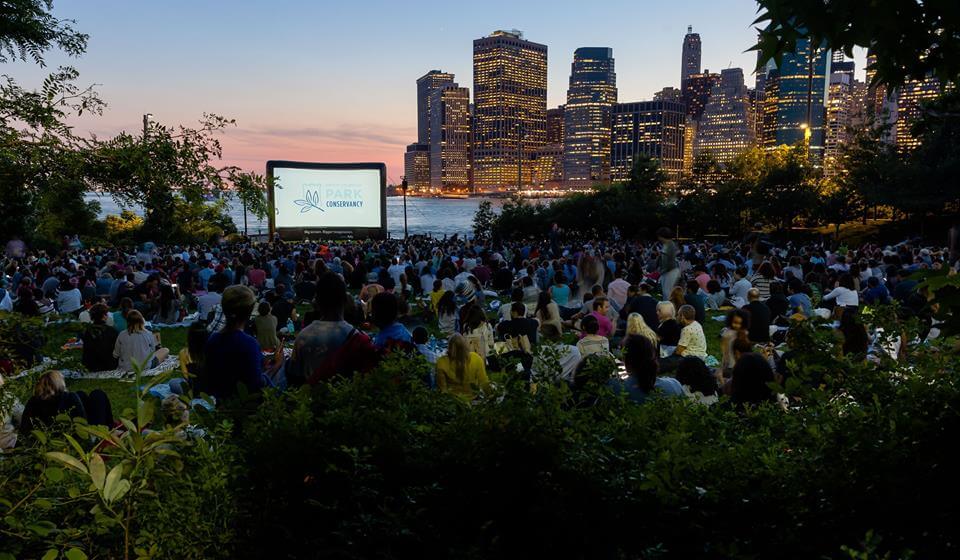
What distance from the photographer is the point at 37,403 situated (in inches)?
196

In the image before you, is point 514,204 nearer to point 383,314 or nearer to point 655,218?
point 655,218

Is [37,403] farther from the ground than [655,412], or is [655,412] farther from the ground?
[655,412]

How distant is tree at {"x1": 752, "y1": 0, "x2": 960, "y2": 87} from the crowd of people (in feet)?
3.28

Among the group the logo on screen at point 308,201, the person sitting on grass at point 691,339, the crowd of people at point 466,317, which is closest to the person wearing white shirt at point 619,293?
the crowd of people at point 466,317

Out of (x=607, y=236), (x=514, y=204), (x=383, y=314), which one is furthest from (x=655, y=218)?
(x=383, y=314)

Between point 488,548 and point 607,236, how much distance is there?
3837cm

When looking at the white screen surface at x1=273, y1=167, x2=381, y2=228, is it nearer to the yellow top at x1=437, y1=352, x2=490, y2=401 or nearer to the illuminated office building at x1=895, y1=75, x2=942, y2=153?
the illuminated office building at x1=895, y1=75, x2=942, y2=153

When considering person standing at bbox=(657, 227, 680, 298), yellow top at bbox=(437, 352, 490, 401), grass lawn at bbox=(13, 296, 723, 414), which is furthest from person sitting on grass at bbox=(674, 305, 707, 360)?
person standing at bbox=(657, 227, 680, 298)

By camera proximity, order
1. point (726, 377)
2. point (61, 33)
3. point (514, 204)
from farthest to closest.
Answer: point (514, 204)
point (726, 377)
point (61, 33)

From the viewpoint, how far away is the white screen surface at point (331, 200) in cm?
4144

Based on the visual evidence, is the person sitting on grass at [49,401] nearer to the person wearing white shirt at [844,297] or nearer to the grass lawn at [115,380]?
the grass lawn at [115,380]

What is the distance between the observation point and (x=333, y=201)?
42.5 metres

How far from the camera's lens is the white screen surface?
136ft

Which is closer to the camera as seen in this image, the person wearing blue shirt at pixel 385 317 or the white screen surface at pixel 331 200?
the person wearing blue shirt at pixel 385 317
